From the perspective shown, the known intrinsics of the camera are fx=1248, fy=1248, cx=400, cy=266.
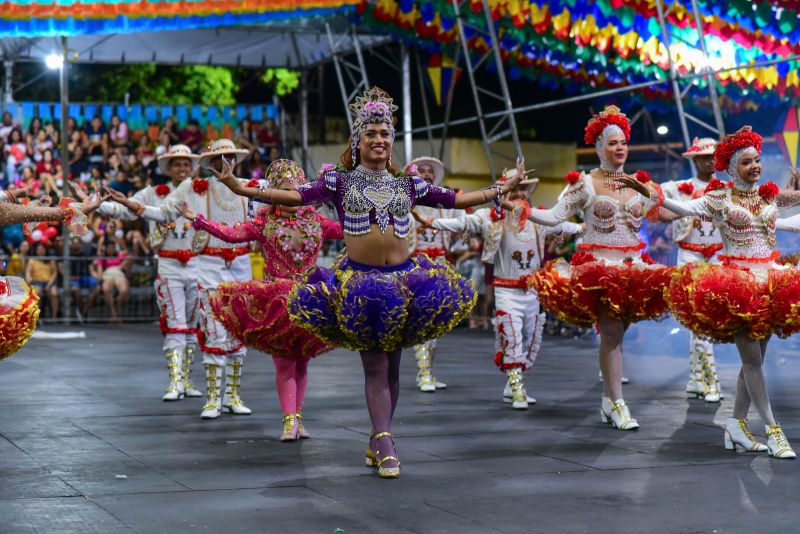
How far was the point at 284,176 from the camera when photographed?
852 centimetres

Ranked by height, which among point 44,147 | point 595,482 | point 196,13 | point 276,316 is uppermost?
point 196,13

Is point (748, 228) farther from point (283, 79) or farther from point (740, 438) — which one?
point (283, 79)

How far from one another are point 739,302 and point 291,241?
3.01 m

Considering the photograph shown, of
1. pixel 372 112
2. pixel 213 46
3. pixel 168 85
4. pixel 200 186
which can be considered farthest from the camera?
pixel 168 85

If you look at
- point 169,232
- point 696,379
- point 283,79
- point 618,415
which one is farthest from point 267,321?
point 283,79

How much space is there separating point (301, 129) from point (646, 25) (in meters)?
10.7

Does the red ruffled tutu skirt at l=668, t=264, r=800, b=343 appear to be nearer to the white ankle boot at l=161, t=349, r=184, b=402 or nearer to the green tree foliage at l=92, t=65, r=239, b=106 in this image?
the white ankle boot at l=161, t=349, r=184, b=402

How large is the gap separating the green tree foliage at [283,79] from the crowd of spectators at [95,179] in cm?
153

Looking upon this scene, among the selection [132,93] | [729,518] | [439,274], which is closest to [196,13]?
[132,93]

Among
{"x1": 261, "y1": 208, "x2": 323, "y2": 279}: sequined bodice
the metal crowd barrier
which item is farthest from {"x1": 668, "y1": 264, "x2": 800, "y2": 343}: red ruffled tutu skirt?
the metal crowd barrier

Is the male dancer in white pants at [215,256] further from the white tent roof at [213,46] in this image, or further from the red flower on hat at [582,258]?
the white tent roof at [213,46]

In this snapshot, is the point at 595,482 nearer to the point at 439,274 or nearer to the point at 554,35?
the point at 439,274

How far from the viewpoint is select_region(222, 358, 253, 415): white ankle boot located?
9781mm

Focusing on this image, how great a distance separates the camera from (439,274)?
712 centimetres
